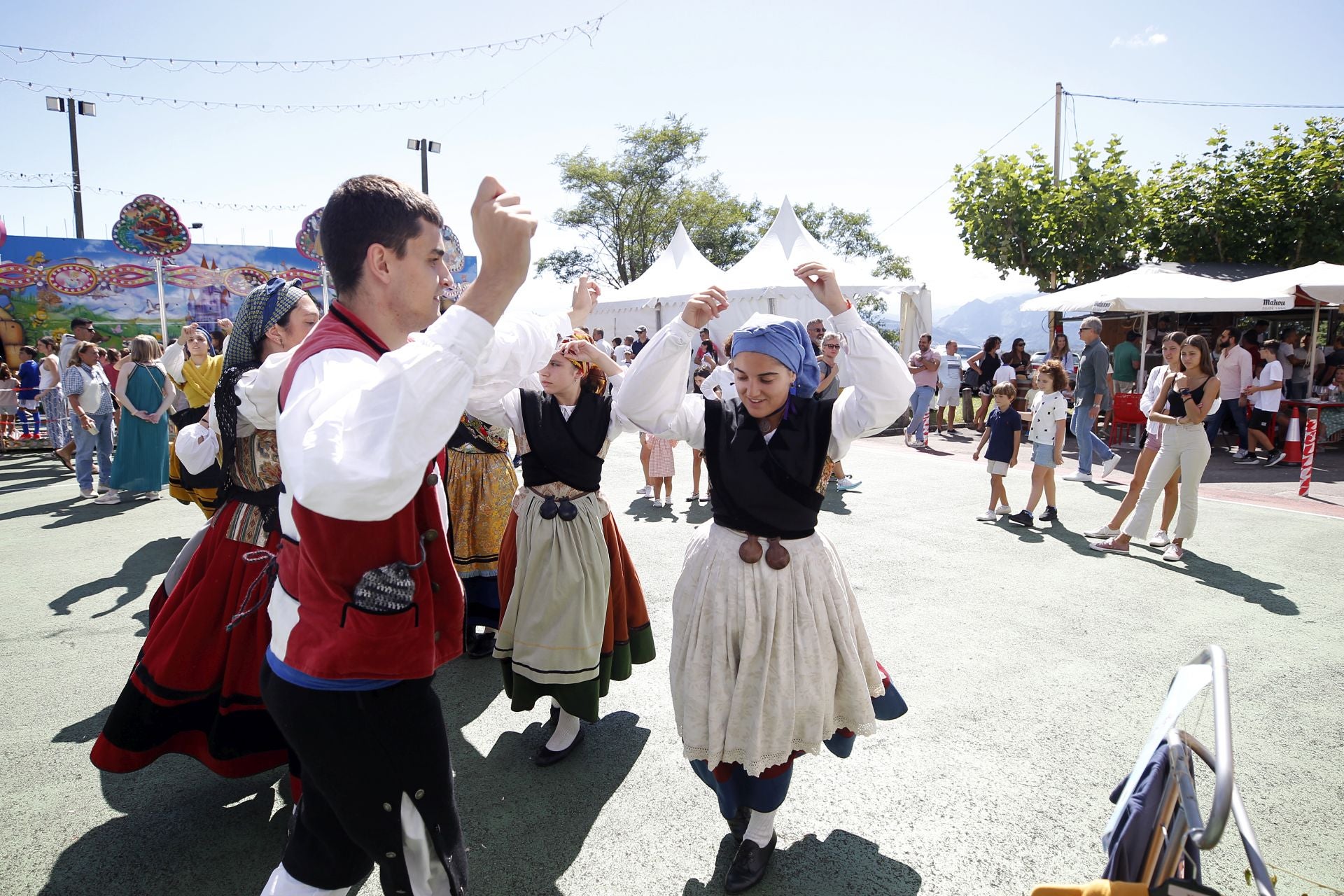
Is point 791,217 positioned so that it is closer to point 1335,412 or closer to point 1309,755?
point 1335,412

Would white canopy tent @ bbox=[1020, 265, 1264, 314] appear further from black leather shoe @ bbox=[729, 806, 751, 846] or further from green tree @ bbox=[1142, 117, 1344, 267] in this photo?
black leather shoe @ bbox=[729, 806, 751, 846]

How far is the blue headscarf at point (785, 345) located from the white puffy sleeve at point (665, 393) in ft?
0.59

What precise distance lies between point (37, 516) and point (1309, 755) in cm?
1015

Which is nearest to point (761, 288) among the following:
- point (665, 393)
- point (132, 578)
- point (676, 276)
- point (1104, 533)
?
point (676, 276)

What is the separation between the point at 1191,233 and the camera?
16281 mm

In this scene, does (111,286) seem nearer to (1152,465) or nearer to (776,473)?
(776,473)

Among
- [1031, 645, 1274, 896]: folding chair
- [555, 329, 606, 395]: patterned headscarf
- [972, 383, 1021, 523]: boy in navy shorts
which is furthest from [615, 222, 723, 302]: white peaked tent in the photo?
[1031, 645, 1274, 896]: folding chair

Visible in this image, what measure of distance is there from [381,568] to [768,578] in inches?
50.1

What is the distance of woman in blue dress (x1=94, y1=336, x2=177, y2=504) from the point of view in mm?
7840

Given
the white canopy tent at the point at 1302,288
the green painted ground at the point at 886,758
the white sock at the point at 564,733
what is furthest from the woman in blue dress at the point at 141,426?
the white canopy tent at the point at 1302,288

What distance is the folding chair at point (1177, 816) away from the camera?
3.87 feet

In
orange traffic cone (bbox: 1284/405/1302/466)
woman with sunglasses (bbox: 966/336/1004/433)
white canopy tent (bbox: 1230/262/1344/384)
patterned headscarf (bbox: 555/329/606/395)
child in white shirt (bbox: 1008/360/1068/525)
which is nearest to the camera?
patterned headscarf (bbox: 555/329/606/395)

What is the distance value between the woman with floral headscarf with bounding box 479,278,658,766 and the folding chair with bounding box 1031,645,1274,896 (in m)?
1.91

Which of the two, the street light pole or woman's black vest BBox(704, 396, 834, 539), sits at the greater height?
the street light pole
